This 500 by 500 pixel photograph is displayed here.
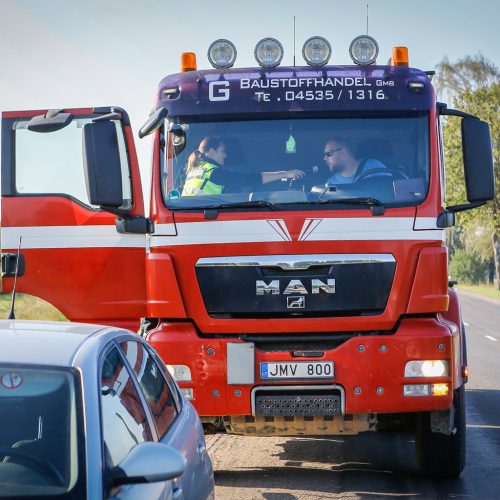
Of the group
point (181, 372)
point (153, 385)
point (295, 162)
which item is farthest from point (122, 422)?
point (295, 162)

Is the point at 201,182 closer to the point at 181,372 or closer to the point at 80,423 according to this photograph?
the point at 181,372

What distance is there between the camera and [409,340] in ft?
26.1

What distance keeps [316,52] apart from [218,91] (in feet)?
3.03

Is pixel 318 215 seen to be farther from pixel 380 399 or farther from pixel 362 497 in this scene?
pixel 362 497

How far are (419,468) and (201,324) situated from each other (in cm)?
218

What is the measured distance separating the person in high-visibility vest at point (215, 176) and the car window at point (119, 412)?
12.4 ft

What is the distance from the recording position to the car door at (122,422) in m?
Result: 3.87

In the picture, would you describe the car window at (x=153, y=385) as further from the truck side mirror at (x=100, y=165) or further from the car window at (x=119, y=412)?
the truck side mirror at (x=100, y=165)

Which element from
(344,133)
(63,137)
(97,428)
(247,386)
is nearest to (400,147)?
(344,133)

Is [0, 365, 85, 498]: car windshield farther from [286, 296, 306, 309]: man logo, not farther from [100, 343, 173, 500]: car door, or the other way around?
[286, 296, 306, 309]: man logo

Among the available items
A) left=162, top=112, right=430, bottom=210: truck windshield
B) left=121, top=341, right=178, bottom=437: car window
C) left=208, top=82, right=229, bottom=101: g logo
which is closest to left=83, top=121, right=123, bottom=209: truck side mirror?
left=162, top=112, right=430, bottom=210: truck windshield

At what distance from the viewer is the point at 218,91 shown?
857 centimetres

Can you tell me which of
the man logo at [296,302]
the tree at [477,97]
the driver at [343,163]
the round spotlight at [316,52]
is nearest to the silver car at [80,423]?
the man logo at [296,302]

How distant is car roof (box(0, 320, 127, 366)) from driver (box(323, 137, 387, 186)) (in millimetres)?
3752
